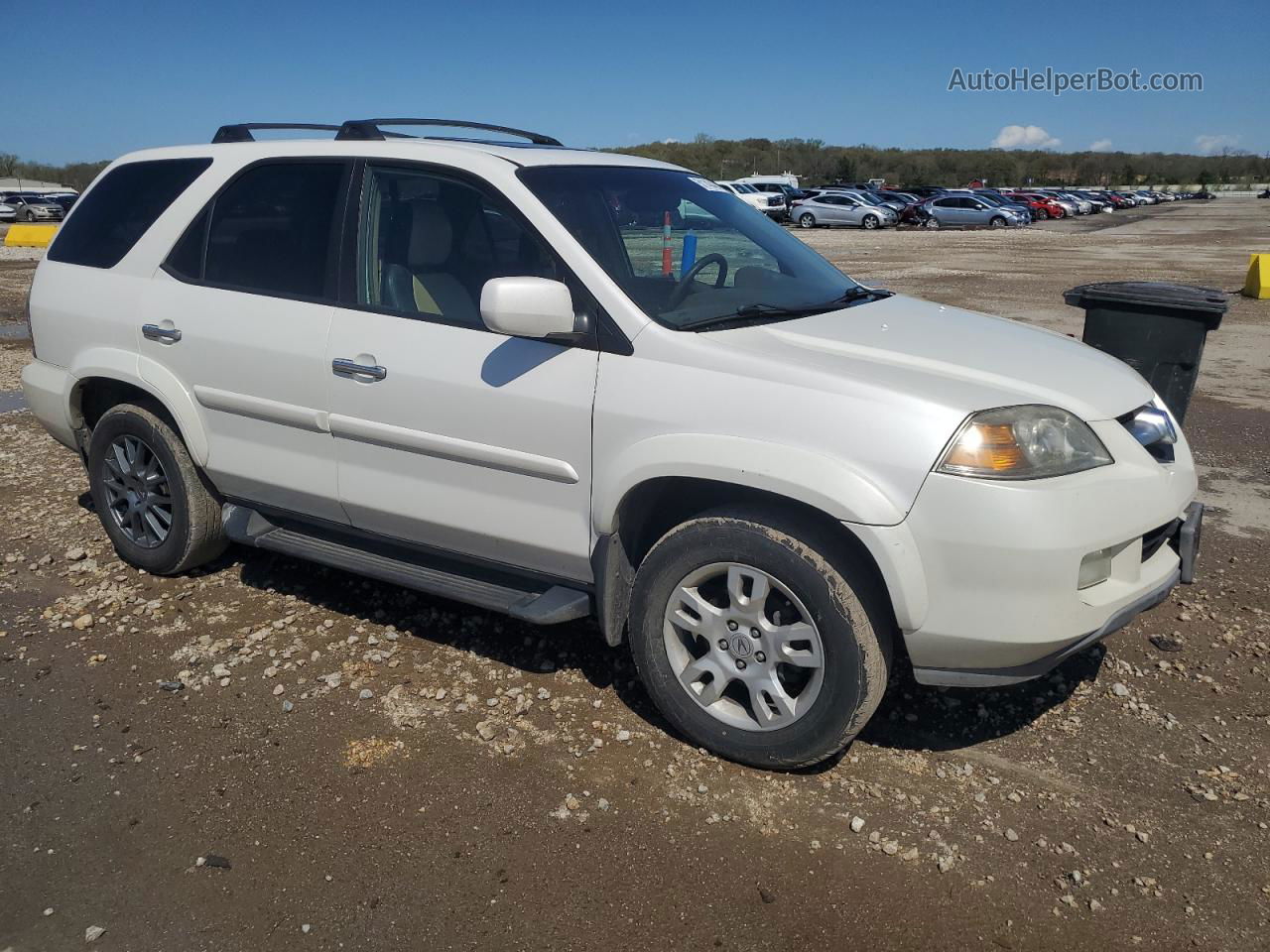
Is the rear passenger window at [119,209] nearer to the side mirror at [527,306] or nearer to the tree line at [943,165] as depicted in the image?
the side mirror at [527,306]

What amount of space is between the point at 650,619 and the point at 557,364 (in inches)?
35.6

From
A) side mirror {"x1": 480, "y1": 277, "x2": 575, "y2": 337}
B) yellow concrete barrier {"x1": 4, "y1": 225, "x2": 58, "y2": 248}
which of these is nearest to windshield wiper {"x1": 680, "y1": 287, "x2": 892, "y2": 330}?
side mirror {"x1": 480, "y1": 277, "x2": 575, "y2": 337}

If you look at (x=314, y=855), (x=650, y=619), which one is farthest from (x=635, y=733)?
(x=314, y=855)

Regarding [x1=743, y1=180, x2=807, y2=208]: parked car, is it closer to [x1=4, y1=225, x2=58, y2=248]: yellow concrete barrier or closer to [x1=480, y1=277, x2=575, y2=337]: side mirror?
[x1=4, y1=225, x2=58, y2=248]: yellow concrete barrier

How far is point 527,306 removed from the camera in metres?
3.19

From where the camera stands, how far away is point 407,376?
3.67m

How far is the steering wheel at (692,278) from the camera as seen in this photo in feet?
11.5

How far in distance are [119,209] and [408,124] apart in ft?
4.73

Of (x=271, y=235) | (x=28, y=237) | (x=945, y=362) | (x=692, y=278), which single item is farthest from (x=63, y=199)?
(x=945, y=362)

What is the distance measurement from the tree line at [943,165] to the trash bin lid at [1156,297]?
3954 inches

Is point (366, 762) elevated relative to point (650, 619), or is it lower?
lower

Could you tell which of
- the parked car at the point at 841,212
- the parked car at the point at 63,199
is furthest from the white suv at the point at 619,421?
the parked car at the point at 63,199

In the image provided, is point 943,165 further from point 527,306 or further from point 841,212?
point 527,306

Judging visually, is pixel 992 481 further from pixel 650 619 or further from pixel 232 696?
pixel 232 696
